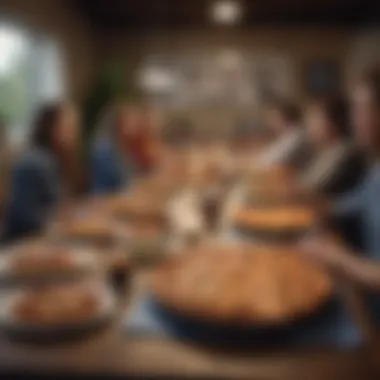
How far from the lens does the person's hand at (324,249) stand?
93 centimetres

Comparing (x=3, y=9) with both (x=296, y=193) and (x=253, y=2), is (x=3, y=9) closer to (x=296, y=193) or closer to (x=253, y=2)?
(x=253, y=2)

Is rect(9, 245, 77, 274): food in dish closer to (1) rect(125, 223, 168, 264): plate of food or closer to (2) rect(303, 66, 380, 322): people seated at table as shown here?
(1) rect(125, 223, 168, 264): plate of food

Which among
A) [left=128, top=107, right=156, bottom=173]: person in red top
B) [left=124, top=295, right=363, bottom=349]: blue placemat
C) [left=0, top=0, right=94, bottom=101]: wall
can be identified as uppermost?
[left=0, top=0, right=94, bottom=101]: wall

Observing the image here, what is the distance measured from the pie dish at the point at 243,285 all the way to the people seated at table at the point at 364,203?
3 centimetres

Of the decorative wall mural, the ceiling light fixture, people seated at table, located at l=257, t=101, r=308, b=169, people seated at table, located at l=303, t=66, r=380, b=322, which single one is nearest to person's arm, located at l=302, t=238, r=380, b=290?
people seated at table, located at l=303, t=66, r=380, b=322

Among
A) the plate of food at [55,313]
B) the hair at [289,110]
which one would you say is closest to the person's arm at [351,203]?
the hair at [289,110]

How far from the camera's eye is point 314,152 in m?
0.97

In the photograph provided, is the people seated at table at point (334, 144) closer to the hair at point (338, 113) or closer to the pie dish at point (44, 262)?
the hair at point (338, 113)

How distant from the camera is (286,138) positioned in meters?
0.98

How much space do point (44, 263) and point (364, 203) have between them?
1.48ft

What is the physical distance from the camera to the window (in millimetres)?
996

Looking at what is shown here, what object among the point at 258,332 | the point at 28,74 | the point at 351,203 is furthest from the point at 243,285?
the point at 28,74

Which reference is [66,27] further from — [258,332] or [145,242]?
[258,332]

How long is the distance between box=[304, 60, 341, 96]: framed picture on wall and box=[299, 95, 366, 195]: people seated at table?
0.04 feet
